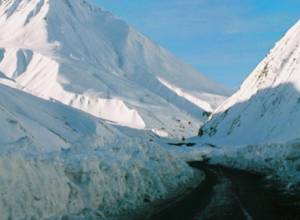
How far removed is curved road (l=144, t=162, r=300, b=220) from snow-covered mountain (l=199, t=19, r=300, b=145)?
5510 cm

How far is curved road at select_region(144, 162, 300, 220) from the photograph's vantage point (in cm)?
2020

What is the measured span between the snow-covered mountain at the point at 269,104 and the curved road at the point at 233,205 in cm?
5510

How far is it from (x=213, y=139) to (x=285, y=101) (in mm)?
44281

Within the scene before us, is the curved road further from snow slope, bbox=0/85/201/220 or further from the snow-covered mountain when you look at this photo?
the snow-covered mountain

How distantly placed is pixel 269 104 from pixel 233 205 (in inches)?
3781

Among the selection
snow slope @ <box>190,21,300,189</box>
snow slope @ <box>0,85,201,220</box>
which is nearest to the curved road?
snow slope @ <box>0,85,201,220</box>

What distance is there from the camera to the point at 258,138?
107 metres

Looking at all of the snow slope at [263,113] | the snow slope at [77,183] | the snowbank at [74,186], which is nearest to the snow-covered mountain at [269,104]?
the snow slope at [263,113]

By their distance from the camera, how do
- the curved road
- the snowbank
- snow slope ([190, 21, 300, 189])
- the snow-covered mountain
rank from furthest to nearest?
the snow-covered mountain → snow slope ([190, 21, 300, 189]) → the curved road → the snowbank

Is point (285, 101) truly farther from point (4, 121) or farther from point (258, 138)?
point (4, 121)

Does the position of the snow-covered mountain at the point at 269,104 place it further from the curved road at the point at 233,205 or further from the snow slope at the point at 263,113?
the curved road at the point at 233,205

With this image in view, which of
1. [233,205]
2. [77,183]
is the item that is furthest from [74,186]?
[233,205]

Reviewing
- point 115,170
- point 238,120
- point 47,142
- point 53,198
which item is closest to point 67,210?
point 53,198

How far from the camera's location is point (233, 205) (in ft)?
75.6
